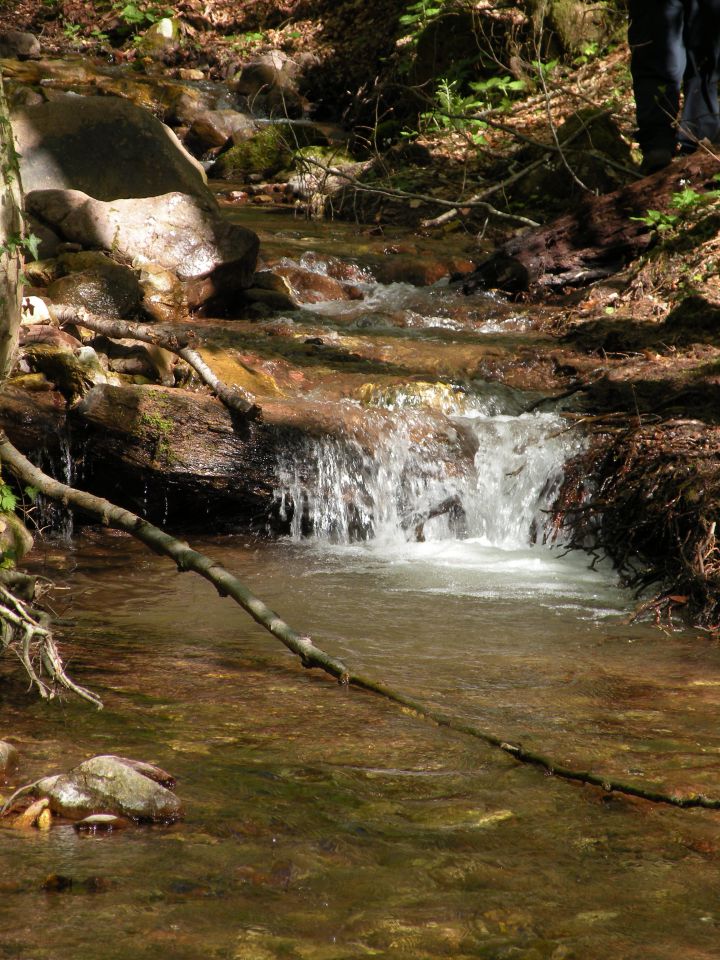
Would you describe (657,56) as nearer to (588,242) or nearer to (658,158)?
(658,158)

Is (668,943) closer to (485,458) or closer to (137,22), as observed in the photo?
(485,458)

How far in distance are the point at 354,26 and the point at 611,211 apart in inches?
472

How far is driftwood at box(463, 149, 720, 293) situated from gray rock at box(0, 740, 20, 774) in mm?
7570

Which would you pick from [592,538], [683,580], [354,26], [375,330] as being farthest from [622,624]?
[354,26]

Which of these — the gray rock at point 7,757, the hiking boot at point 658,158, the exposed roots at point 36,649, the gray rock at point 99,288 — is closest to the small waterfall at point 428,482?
the gray rock at point 99,288

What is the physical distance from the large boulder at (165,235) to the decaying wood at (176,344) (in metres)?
1.87

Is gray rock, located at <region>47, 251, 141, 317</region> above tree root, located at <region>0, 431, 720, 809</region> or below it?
above

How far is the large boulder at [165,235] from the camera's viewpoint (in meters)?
8.53

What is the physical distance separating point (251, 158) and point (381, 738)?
13.2 meters

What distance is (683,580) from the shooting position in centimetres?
488

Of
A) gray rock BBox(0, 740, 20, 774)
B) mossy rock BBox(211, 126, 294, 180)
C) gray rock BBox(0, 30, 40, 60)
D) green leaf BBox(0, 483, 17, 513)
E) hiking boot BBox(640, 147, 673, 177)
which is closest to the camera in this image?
gray rock BBox(0, 740, 20, 774)

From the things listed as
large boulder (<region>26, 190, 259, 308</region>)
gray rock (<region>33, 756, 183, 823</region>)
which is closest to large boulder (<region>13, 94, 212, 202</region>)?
large boulder (<region>26, 190, 259, 308</region>)

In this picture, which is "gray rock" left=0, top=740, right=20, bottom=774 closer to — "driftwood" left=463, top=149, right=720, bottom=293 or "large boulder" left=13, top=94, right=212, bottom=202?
"large boulder" left=13, top=94, right=212, bottom=202

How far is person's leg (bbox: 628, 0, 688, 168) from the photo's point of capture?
8.66m
